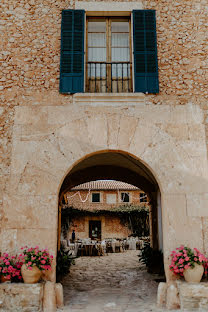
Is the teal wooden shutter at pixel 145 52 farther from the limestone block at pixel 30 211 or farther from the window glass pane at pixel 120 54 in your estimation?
the limestone block at pixel 30 211

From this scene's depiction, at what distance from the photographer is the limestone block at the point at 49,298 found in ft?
14.6

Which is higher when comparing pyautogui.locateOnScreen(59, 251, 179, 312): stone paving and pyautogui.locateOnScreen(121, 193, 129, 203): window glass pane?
pyautogui.locateOnScreen(121, 193, 129, 203): window glass pane

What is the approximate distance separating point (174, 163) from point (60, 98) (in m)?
2.41

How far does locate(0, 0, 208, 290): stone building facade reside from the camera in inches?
197

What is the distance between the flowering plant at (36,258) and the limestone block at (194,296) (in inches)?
81.5

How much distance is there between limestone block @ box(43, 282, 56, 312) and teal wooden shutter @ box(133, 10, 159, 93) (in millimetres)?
3717

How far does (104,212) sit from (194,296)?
65.0ft

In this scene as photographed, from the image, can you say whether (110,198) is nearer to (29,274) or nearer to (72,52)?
(72,52)

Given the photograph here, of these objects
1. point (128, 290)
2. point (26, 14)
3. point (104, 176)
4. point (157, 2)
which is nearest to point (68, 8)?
point (26, 14)

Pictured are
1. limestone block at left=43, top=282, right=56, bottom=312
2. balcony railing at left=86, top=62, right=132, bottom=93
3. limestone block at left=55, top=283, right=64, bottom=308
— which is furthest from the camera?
balcony railing at left=86, top=62, right=132, bottom=93

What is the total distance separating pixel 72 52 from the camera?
5.79 m

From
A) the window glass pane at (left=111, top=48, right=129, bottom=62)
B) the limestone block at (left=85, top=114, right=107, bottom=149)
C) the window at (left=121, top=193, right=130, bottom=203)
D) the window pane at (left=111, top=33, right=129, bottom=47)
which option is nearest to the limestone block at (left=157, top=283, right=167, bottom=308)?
the limestone block at (left=85, top=114, right=107, bottom=149)

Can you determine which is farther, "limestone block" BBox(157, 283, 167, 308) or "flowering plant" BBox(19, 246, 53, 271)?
"limestone block" BBox(157, 283, 167, 308)

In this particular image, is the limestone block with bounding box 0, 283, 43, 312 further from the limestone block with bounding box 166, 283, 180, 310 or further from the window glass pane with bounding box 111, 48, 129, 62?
the window glass pane with bounding box 111, 48, 129, 62
